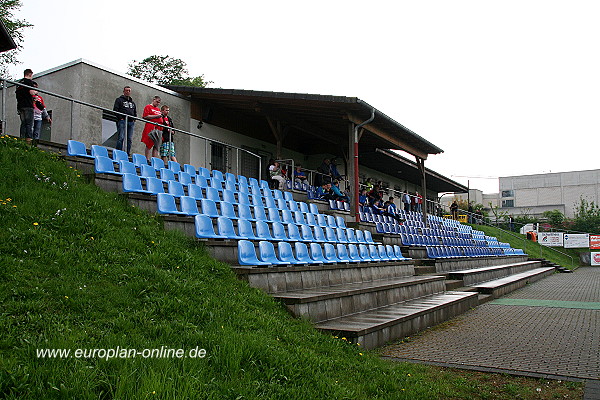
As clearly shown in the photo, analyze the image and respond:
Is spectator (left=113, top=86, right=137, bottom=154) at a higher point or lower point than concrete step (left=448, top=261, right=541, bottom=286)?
higher

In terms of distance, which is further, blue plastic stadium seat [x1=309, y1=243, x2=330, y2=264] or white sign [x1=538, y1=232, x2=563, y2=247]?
white sign [x1=538, y1=232, x2=563, y2=247]

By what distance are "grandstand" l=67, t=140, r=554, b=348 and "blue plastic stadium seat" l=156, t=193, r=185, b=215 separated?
0.06 ft

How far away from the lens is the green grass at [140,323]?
314cm

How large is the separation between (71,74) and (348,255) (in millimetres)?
8722

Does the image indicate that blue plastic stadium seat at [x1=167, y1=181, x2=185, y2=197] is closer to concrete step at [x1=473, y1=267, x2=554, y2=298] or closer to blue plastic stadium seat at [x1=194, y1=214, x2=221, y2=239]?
blue plastic stadium seat at [x1=194, y1=214, x2=221, y2=239]

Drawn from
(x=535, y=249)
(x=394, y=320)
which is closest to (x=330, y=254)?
(x=394, y=320)

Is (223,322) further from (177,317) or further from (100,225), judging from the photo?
(100,225)

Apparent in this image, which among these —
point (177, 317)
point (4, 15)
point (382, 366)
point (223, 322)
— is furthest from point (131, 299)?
point (4, 15)

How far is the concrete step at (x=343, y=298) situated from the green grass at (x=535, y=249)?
82.5 feet

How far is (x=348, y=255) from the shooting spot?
32.7 feet

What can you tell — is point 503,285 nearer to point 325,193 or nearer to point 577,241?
point 325,193

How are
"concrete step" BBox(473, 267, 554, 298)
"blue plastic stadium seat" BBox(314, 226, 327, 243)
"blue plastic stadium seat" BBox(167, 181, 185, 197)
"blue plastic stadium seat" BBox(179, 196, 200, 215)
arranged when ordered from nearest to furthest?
"blue plastic stadium seat" BBox(179, 196, 200, 215)
"blue plastic stadium seat" BBox(167, 181, 185, 197)
"blue plastic stadium seat" BBox(314, 226, 327, 243)
"concrete step" BBox(473, 267, 554, 298)

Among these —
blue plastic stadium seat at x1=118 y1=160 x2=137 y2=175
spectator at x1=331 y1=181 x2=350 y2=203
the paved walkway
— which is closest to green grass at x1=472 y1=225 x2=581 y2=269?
spectator at x1=331 y1=181 x2=350 y2=203

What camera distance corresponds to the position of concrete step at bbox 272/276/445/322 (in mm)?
6184
